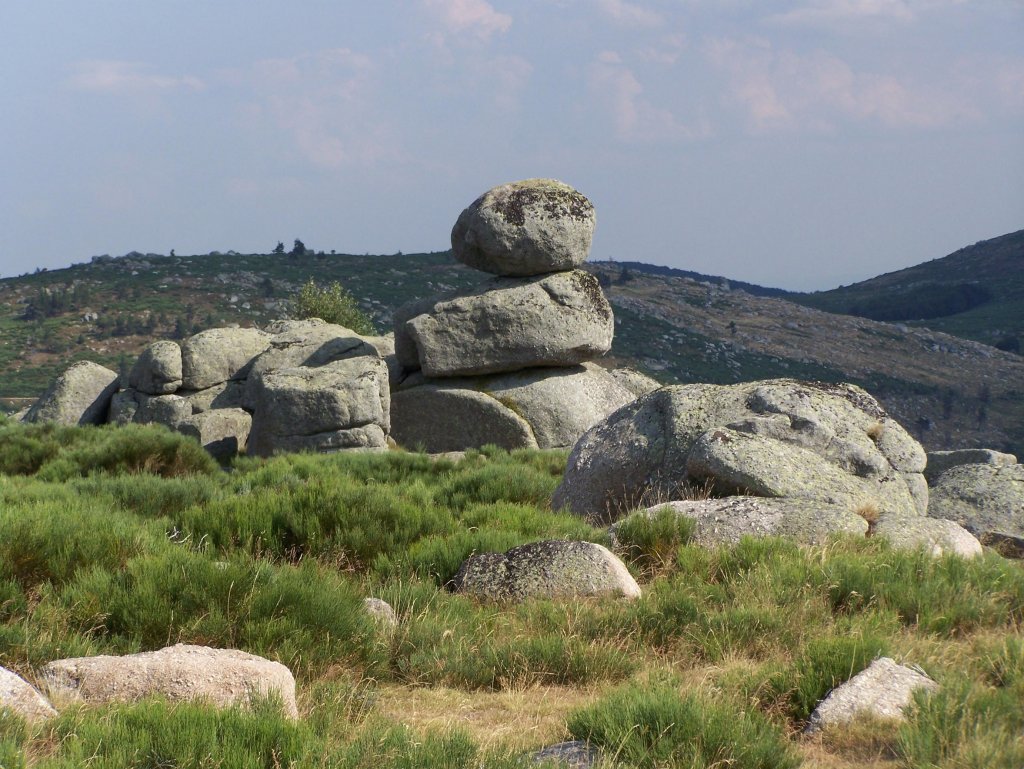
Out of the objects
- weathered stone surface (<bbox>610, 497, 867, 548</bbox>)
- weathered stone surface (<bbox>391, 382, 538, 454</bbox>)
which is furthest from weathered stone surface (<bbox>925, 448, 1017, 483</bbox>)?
weathered stone surface (<bbox>610, 497, 867, 548</bbox>)

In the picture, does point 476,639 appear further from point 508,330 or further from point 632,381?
point 632,381

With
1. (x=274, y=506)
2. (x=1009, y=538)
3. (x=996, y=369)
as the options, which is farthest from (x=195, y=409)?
(x=996, y=369)

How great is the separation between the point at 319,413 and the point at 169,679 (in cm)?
1684

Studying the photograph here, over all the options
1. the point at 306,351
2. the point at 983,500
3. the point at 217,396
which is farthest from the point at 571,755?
the point at 217,396

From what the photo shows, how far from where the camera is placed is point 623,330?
312 ft

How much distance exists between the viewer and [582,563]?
Answer: 7.00m

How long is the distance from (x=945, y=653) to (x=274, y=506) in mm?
5767

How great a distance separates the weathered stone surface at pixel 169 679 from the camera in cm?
464

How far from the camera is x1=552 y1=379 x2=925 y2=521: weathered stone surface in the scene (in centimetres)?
962

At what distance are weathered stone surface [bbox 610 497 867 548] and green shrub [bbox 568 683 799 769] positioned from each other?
358 cm

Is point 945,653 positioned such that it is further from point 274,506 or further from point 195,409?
point 195,409

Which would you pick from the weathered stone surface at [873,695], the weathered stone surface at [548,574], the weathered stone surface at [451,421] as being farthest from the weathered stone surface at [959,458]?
the weathered stone surface at [873,695]

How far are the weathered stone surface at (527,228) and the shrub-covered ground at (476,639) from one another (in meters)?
16.0

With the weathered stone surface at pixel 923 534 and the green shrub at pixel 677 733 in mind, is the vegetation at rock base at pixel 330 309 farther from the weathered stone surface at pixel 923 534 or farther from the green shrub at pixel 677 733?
the green shrub at pixel 677 733
